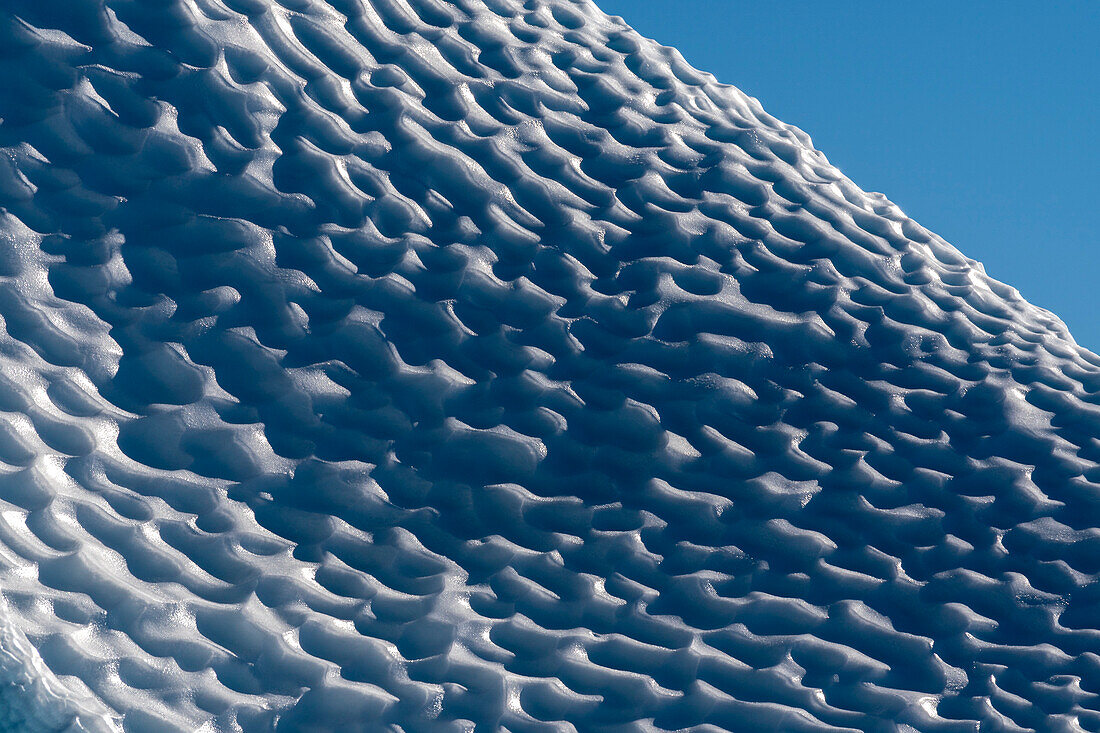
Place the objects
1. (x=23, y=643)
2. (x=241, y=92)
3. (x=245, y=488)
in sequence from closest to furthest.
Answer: (x=23, y=643)
(x=245, y=488)
(x=241, y=92)

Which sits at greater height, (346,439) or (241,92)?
(241,92)

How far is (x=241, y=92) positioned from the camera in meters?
2.01

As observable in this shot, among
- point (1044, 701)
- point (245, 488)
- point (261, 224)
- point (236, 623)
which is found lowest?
point (236, 623)

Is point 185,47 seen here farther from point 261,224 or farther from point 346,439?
point 346,439

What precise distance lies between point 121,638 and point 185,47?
120 centimetres

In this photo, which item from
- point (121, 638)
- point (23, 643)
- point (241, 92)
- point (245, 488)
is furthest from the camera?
point (241, 92)

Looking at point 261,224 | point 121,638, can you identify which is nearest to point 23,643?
point 121,638

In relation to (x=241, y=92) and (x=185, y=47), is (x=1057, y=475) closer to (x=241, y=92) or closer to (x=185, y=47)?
(x=241, y=92)

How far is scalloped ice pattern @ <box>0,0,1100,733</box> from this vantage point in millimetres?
1574

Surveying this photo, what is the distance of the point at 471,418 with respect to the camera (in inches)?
75.0

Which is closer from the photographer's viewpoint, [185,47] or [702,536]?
[702,536]

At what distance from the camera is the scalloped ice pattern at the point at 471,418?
5.16ft

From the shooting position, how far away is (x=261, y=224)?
195cm

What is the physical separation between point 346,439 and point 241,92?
76 centimetres
